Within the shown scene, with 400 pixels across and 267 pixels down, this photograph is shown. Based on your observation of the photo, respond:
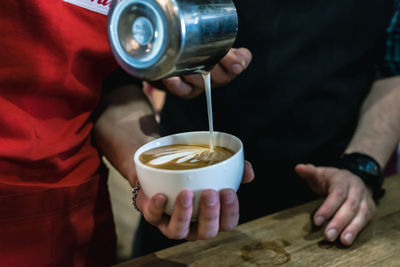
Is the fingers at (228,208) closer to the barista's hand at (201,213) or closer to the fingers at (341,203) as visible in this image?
the barista's hand at (201,213)

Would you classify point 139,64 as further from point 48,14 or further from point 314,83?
point 314,83

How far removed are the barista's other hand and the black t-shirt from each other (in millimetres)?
407

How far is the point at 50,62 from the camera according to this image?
1.02 meters

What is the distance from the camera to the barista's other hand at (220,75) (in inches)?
41.1

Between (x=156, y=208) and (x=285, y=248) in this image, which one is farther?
(x=285, y=248)

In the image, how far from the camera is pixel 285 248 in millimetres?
1022

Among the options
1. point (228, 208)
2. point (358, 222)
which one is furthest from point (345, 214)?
point (228, 208)

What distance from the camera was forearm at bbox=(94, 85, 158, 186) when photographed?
114cm

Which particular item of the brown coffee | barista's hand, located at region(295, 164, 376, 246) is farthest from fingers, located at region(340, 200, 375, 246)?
the brown coffee

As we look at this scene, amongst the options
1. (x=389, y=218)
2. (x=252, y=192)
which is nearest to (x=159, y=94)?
(x=252, y=192)

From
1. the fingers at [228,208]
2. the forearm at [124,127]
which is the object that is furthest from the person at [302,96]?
the fingers at [228,208]

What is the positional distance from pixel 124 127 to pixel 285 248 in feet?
1.72

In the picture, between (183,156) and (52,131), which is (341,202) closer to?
(183,156)

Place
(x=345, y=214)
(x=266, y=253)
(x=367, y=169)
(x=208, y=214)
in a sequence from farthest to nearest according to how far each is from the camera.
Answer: (x=367, y=169) → (x=345, y=214) → (x=266, y=253) → (x=208, y=214)
